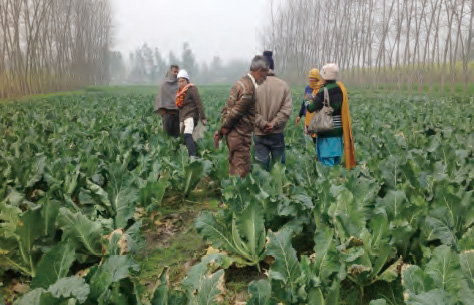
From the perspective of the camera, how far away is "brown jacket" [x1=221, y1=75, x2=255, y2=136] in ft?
16.1

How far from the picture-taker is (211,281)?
8.03ft

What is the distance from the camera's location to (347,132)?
5.38 metres

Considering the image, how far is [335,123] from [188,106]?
123 inches

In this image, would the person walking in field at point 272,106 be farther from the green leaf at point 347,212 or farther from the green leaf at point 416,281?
the green leaf at point 416,281

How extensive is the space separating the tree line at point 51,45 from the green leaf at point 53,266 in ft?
105

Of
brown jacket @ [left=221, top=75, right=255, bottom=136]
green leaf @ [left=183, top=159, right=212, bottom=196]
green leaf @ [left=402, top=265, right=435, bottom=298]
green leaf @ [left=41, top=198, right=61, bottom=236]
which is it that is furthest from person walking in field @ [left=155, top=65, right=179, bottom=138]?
green leaf @ [left=402, top=265, right=435, bottom=298]

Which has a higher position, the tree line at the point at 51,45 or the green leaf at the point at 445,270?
the tree line at the point at 51,45

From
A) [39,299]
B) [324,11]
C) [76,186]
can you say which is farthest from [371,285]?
[324,11]

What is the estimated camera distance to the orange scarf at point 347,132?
527cm

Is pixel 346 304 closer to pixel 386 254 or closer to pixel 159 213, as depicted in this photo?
pixel 386 254

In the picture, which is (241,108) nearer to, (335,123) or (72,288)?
(335,123)

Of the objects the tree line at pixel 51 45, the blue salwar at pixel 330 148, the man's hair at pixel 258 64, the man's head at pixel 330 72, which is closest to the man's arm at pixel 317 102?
the man's head at pixel 330 72

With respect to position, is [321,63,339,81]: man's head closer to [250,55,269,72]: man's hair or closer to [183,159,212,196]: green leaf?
[250,55,269,72]: man's hair

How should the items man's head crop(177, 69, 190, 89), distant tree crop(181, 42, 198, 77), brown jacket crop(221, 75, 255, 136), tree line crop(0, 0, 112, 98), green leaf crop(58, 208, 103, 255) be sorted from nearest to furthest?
green leaf crop(58, 208, 103, 255) → brown jacket crop(221, 75, 255, 136) → man's head crop(177, 69, 190, 89) → tree line crop(0, 0, 112, 98) → distant tree crop(181, 42, 198, 77)
